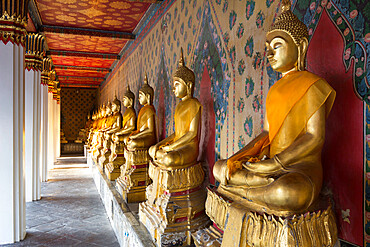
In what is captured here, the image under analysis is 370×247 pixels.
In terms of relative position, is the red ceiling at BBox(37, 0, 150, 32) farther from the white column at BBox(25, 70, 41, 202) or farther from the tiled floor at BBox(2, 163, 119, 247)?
the tiled floor at BBox(2, 163, 119, 247)

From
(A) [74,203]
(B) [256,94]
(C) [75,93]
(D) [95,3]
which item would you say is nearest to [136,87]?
(D) [95,3]

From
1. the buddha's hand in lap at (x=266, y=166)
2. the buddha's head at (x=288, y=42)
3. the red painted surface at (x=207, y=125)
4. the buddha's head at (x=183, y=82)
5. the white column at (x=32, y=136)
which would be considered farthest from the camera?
the white column at (x=32, y=136)

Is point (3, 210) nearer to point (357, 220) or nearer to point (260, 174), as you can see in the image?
point (260, 174)

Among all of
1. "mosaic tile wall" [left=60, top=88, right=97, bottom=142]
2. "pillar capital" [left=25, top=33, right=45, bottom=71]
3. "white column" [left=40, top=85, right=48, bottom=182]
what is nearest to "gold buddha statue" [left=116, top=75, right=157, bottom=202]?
"pillar capital" [left=25, top=33, right=45, bottom=71]

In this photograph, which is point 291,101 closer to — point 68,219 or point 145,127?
point 145,127

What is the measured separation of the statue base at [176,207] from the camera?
109 inches

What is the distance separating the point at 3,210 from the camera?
Result: 380cm

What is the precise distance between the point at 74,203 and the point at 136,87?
2.94 m

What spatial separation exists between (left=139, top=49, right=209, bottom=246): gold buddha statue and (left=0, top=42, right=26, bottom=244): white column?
5.94 ft

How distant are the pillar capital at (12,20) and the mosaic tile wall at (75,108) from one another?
1620 centimetres

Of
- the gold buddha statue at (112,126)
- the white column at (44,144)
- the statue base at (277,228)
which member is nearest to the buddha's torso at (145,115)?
the gold buddha statue at (112,126)

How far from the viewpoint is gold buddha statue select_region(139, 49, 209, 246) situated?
2.79 m

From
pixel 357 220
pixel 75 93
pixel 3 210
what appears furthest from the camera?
pixel 75 93

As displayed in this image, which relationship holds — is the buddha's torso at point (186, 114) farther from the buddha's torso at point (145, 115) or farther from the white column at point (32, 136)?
the white column at point (32, 136)
